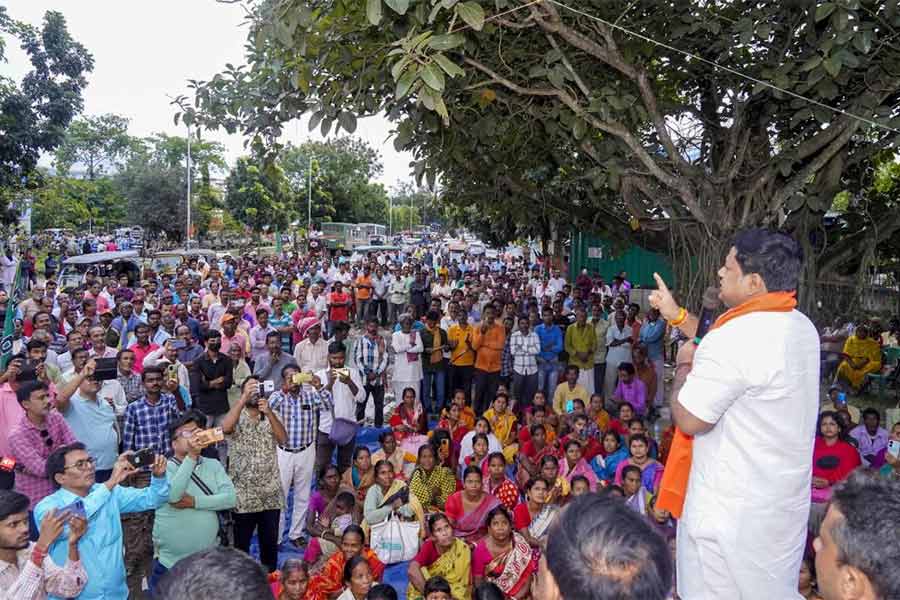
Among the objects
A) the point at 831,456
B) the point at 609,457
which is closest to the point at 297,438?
the point at 609,457

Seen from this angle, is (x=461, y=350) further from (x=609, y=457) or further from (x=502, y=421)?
(x=609, y=457)

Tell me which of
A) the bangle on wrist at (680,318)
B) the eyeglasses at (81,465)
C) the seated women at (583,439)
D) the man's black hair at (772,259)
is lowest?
the seated women at (583,439)

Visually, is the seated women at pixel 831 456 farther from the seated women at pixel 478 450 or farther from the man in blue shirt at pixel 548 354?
the man in blue shirt at pixel 548 354

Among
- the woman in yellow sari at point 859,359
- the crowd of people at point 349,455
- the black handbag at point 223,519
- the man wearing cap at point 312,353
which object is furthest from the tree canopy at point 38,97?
the woman in yellow sari at point 859,359

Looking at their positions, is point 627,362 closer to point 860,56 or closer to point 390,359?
point 390,359

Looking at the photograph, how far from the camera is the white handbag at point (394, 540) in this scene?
17.4 ft

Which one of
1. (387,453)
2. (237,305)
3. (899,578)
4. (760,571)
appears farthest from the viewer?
(237,305)

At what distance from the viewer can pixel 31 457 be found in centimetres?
446

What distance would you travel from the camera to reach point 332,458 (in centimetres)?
687

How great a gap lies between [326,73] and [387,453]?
10.3 ft

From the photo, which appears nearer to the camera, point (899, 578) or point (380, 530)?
point (899, 578)

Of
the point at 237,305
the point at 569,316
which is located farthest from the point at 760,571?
the point at 569,316

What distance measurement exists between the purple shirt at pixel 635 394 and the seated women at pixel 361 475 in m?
3.42

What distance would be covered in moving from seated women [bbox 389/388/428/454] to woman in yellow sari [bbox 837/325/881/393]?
5.90 metres
